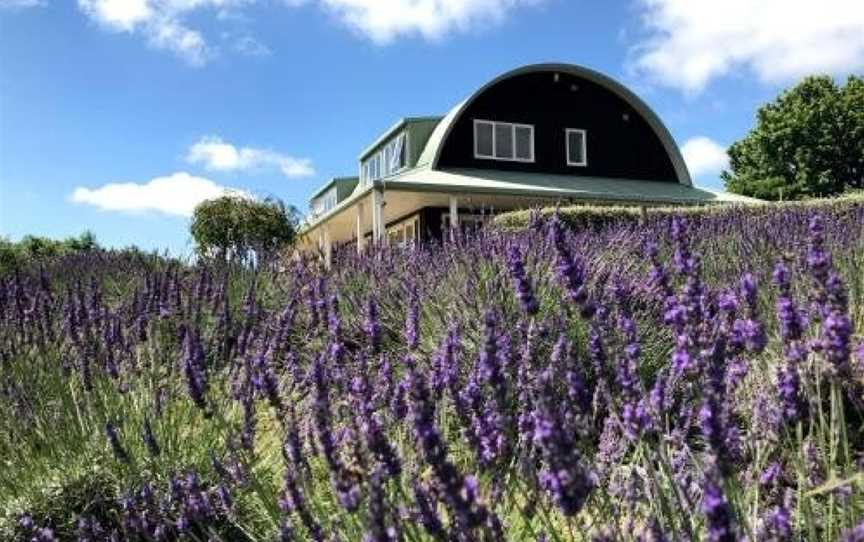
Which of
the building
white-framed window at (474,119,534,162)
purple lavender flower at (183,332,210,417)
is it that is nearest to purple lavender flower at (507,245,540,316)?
purple lavender flower at (183,332,210,417)

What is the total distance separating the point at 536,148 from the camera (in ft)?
79.5

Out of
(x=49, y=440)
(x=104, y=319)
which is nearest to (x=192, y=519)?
(x=49, y=440)

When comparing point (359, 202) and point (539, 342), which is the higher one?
point (359, 202)

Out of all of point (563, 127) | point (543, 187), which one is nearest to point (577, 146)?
point (563, 127)

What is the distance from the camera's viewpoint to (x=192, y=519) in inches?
102

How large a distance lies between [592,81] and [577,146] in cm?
194

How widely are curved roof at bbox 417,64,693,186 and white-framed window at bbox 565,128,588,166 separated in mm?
1580

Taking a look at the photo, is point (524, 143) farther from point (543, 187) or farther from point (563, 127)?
point (543, 187)

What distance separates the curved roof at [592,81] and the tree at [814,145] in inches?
406

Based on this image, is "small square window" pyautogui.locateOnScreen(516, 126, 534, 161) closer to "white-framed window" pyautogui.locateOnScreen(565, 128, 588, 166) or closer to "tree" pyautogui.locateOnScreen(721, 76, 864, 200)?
"white-framed window" pyautogui.locateOnScreen(565, 128, 588, 166)

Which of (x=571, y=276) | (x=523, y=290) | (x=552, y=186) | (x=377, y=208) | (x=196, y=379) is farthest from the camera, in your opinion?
(x=552, y=186)

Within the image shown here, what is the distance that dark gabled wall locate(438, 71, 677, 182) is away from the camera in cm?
2347

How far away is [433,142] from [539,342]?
65.4 feet

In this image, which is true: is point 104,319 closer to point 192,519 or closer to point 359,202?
point 192,519
